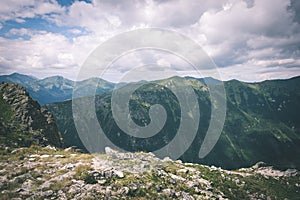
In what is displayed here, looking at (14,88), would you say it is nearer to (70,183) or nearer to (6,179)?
(6,179)

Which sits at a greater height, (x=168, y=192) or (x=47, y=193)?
(x=47, y=193)

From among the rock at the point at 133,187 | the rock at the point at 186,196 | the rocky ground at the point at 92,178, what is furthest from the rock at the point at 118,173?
the rock at the point at 186,196

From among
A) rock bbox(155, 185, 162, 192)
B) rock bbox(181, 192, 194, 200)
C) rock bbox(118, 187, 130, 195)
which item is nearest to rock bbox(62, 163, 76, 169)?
rock bbox(118, 187, 130, 195)

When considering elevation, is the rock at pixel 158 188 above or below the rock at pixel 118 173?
below

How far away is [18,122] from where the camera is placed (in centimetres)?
3750


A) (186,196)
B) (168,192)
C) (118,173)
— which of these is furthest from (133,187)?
(186,196)

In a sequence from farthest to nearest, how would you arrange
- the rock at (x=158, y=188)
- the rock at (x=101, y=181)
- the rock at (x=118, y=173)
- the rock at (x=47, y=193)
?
the rock at (x=158, y=188)
the rock at (x=118, y=173)
the rock at (x=101, y=181)
the rock at (x=47, y=193)

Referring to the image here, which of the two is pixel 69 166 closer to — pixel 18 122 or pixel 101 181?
pixel 101 181

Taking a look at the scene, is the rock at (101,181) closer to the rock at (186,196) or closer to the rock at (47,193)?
the rock at (47,193)

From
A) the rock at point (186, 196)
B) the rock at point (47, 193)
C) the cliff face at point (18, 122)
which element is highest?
the cliff face at point (18, 122)

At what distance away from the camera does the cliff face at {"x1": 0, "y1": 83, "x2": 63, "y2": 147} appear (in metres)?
31.1

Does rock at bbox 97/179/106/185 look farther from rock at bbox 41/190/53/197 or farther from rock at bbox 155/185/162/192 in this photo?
rock at bbox 155/185/162/192

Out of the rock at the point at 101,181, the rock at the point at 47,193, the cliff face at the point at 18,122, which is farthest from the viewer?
the cliff face at the point at 18,122

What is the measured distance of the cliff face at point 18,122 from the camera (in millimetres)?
31134
